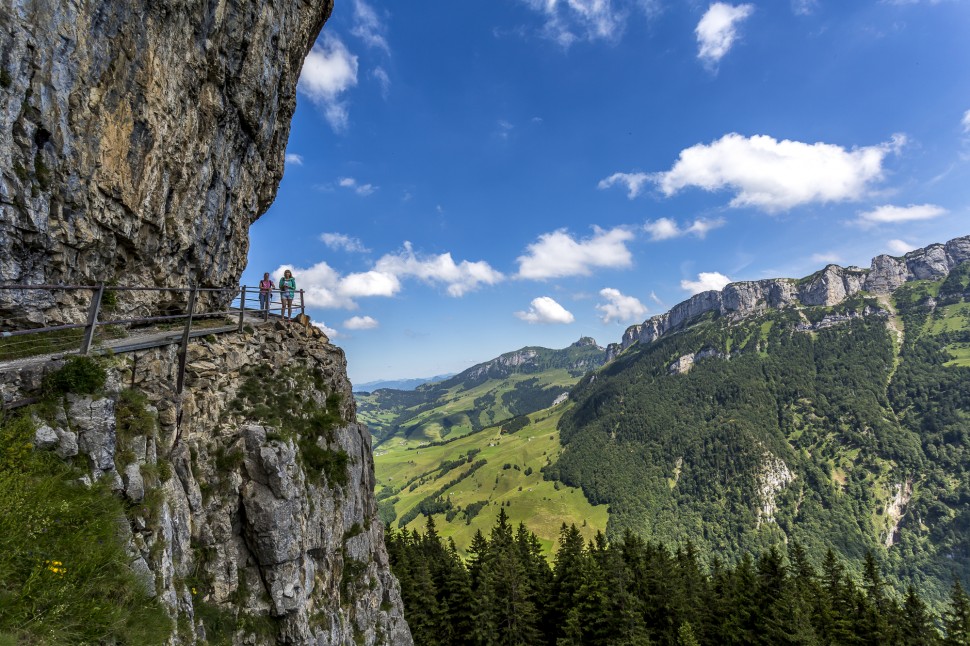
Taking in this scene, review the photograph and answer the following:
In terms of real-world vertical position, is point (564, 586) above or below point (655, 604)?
above

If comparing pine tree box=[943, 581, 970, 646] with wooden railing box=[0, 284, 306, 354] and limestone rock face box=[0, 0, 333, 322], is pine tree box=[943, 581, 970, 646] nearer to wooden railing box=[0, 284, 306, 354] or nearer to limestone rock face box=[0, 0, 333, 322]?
wooden railing box=[0, 284, 306, 354]

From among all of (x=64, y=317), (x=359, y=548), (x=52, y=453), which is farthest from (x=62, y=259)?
(x=359, y=548)

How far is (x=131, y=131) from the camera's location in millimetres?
17719

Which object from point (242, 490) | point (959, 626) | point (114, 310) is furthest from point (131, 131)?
point (959, 626)

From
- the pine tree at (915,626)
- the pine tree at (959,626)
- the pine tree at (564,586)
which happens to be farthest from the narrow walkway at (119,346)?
the pine tree at (959,626)

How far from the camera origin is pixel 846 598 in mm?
33625

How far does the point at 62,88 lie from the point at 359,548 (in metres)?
24.6

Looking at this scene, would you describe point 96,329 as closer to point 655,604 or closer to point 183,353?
point 183,353

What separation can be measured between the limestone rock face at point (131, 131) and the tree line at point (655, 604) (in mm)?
36446

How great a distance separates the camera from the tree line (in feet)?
98.1

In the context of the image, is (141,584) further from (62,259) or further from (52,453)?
(62,259)

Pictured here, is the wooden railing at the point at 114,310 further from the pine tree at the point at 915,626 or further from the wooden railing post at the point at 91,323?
the pine tree at the point at 915,626

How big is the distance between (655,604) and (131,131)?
5057cm

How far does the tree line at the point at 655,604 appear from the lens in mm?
29891
